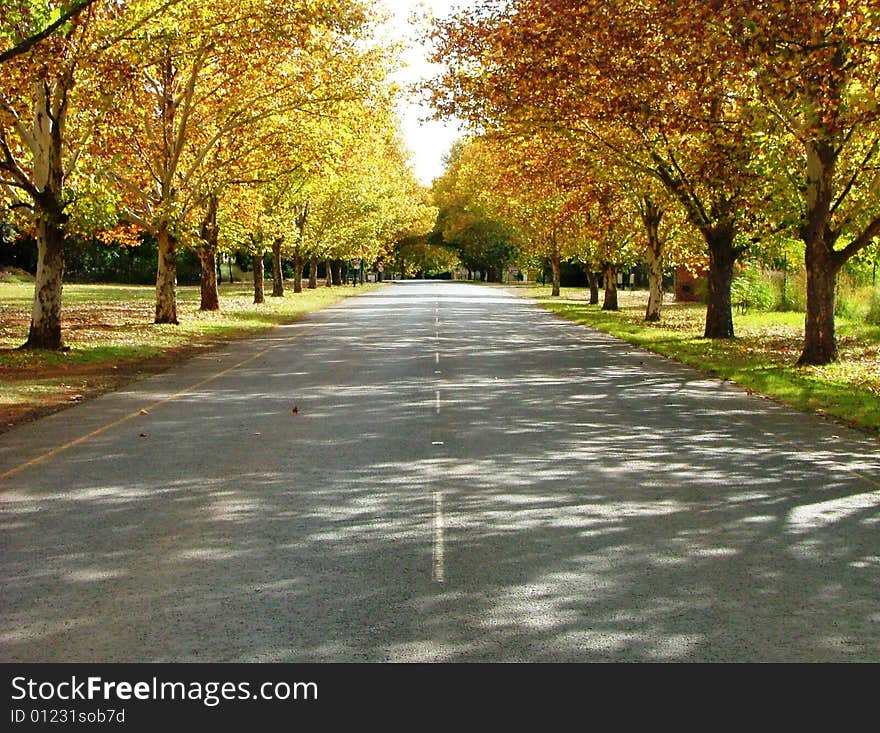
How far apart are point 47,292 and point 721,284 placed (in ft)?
56.1

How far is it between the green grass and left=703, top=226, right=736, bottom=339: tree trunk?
1.71ft

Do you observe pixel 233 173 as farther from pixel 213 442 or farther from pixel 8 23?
pixel 213 442

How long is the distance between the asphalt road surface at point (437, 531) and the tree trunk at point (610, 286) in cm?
2908

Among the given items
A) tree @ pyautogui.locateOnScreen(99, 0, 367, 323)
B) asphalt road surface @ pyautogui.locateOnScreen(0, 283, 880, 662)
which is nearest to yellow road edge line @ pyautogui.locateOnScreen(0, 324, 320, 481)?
asphalt road surface @ pyautogui.locateOnScreen(0, 283, 880, 662)

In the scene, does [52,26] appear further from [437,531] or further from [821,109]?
[821,109]

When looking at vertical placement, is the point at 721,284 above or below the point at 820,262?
below

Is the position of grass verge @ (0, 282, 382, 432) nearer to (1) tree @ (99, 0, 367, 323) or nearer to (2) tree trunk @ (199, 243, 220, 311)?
(2) tree trunk @ (199, 243, 220, 311)

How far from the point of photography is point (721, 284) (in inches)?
1142

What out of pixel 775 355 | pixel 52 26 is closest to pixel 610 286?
pixel 775 355

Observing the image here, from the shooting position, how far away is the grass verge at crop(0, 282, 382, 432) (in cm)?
1684

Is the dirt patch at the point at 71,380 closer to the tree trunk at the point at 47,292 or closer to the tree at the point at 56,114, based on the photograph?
the tree trunk at the point at 47,292

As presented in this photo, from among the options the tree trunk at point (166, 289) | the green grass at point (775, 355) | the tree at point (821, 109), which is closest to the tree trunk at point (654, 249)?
the green grass at point (775, 355)
